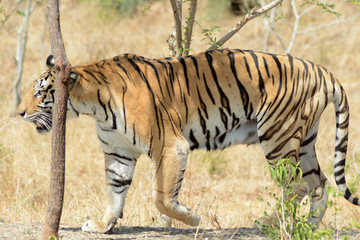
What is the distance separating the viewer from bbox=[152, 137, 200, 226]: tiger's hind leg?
155 inches

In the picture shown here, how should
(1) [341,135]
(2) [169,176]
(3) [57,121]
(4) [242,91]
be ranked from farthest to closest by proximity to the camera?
(1) [341,135], (4) [242,91], (2) [169,176], (3) [57,121]

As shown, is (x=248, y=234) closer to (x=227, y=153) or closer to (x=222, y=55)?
(x=222, y=55)

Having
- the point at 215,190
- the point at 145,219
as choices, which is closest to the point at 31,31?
the point at 215,190

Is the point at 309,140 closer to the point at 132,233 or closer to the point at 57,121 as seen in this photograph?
the point at 132,233

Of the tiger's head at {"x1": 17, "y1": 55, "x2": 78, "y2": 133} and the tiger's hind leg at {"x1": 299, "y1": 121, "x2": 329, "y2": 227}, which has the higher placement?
the tiger's head at {"x1": 17, "y1": 55, "x2": 78, "y2": 133}

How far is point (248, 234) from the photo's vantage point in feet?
14.1

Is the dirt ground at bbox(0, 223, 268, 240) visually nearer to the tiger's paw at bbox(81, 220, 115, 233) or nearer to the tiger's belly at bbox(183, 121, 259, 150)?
the tiger's paw at bbox(81, 220, 115, 233)

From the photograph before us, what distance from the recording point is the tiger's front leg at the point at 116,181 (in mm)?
4262

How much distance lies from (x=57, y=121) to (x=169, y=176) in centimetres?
104

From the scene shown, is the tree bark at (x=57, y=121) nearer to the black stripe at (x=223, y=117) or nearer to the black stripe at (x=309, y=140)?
the black stripe at (x=223, y=117)

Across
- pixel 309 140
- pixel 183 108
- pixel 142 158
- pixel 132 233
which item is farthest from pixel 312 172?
pixel 142 158

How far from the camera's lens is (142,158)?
271 inches

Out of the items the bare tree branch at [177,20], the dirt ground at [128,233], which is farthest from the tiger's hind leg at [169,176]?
the bare tree branch at [177,20]

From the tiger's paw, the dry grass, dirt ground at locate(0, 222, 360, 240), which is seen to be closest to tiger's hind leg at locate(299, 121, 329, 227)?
the dry grass
